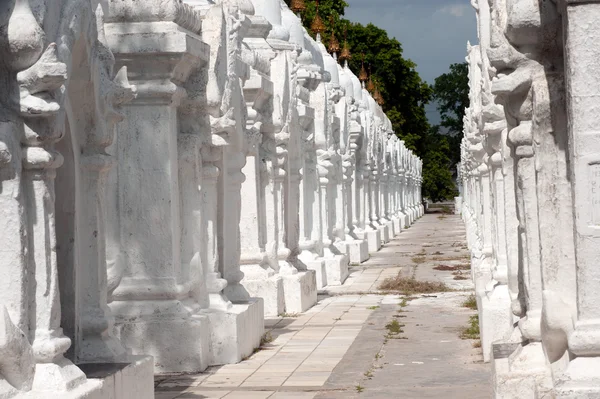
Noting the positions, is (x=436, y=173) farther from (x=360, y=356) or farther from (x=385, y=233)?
(x=360, y=356)

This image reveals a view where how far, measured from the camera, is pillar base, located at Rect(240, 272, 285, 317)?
15719mm

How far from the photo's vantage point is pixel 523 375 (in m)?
7.08

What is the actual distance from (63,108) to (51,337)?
1219 mm

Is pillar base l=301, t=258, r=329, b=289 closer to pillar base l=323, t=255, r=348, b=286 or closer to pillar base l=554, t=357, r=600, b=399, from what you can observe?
pillar base l=323, t=255, r=348, b=286

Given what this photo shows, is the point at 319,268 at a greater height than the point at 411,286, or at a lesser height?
greater

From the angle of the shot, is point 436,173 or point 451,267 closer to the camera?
point 451,267

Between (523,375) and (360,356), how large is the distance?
580 centimetres

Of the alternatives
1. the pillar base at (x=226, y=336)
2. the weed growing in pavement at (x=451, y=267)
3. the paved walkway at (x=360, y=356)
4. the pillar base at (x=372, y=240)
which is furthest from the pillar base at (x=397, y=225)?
the pillar base at (x=226, y=336)

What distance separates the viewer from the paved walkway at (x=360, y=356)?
10539 millimetres

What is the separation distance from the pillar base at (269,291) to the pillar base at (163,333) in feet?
14.5

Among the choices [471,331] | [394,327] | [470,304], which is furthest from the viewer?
[470,304]

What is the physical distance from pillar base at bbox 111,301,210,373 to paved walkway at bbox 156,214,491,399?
0.18m

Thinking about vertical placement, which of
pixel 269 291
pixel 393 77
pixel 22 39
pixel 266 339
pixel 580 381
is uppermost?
pixel 393 77

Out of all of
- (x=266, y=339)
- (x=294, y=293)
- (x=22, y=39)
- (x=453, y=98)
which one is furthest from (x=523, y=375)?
(x=453, y=98)
